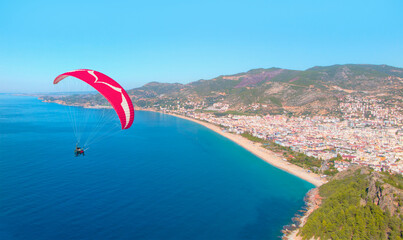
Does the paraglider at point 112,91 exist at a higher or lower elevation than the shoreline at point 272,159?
higher

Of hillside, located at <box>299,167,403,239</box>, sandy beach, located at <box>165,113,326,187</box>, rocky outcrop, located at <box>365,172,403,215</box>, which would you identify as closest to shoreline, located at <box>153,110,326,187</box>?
sandy beach, located at <box>165,113,326,187</box>

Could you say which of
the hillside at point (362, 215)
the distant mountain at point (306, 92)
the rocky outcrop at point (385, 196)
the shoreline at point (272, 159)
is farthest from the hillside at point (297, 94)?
the hillside at point (362, 215)

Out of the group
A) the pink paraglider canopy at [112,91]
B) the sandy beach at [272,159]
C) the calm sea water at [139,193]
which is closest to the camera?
the pink paraglider canopy at [112,91]

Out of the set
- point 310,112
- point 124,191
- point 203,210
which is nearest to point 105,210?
point 124,191

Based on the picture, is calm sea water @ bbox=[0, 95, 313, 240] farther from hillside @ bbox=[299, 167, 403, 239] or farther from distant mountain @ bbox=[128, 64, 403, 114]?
distant mountain @ bbox=[128, 64, 403, 114]

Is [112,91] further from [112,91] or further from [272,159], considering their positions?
[272,159]

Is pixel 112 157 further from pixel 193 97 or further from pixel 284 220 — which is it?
pixel 193 97

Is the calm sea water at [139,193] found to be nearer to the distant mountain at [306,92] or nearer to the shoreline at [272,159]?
the shoreline at [272,159]

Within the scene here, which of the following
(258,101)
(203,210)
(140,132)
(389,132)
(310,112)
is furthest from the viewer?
(258,101)
